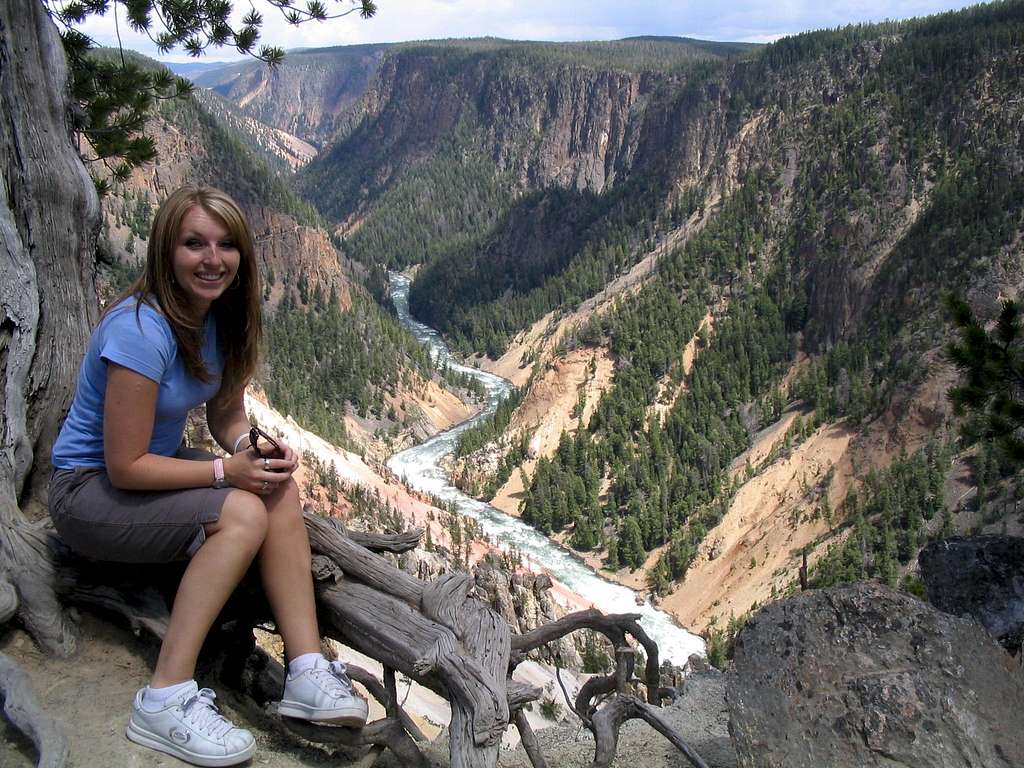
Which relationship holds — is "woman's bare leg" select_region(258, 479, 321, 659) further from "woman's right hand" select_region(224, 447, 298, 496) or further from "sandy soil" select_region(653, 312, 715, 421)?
"sandy soil" select_region(653, 312, 715, 421)

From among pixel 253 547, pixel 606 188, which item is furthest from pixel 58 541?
pixel 606 188

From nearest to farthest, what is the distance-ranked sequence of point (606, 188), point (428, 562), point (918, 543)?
point (428, 562) → point (918, 543) → point (606, 188)

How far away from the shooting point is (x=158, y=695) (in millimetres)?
3953

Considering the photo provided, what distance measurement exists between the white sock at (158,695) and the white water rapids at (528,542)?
27.0 m

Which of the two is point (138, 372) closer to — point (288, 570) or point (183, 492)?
point (183, 492)

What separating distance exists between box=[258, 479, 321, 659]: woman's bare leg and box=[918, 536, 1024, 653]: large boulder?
16.1 feet

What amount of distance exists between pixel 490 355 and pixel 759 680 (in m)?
107

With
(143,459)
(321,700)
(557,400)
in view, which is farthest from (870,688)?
(557,400)

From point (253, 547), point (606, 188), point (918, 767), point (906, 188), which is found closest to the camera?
point (918, 767)

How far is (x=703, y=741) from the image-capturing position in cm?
604

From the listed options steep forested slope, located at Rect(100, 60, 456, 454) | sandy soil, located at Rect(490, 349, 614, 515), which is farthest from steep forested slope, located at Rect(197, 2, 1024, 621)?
steep forested slope, located at Rect(100, 60, 456, 454)

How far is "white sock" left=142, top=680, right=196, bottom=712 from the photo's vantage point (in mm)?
3932

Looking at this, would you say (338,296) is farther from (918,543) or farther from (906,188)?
(918,543)

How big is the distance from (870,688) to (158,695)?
324 cm
